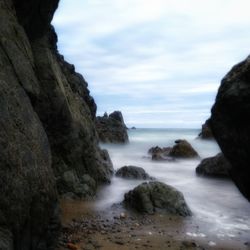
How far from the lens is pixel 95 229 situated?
11.4 meters

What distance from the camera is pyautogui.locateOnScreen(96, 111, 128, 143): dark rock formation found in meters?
65.7

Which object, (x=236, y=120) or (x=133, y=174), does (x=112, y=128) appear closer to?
(x=133, y=174)

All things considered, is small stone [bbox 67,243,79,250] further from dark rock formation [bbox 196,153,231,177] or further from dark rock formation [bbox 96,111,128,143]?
dark rock formation [bbox 96,111,128,143]

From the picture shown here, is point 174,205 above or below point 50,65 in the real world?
below

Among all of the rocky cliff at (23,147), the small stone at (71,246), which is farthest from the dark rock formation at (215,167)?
the small stone at (71,246)

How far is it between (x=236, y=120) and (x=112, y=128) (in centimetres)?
5832

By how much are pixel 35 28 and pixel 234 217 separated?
9126 mm

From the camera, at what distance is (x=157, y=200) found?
14156 millimetres

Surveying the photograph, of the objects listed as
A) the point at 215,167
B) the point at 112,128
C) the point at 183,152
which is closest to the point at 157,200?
the point at 215,167

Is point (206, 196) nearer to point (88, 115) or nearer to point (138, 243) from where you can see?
point (88, 115)

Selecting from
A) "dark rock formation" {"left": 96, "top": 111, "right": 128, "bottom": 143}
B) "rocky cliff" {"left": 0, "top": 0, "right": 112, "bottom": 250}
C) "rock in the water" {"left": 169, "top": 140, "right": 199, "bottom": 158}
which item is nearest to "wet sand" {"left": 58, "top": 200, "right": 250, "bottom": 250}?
"rocky cliff" {"left": 0, "top": 0, "right": 112, "bottom": 250}

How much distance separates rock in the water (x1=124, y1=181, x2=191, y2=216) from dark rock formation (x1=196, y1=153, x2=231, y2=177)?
35.1 ft

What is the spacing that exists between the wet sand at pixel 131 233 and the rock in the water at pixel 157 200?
0.42 metres

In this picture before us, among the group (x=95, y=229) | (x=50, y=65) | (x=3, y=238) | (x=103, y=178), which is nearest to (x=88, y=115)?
(x=103, y=178)
